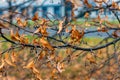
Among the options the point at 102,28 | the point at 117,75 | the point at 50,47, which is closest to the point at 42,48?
the point at 50,47

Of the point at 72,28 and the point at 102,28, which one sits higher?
the point at 72,28

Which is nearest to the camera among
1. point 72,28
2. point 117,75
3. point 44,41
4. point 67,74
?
point 44,41

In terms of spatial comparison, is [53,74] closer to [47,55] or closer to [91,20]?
[47,55]

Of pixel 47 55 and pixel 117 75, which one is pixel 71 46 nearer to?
pixel 47 55

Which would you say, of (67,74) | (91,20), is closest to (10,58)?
(91,20)

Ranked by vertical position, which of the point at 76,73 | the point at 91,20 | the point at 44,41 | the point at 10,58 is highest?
the point at 44,41

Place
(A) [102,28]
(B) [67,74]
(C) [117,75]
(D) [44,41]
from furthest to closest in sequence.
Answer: (B) [67,74] → (C) [117,75] → (A) [102,28] → (D) [44,41]

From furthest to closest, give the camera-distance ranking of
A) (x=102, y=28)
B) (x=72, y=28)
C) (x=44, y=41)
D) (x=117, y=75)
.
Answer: (x=117, y=75)
(x=102, y=28)
(x=72, y=28)
(x=44, y=41)

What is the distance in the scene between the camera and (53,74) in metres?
2.47

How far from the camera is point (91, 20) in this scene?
3562 mm

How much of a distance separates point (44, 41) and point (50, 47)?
0.16ft

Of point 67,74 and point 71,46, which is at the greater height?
point 71,46

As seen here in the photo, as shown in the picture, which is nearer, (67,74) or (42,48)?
(42,48)

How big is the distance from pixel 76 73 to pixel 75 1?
16.1 ft
